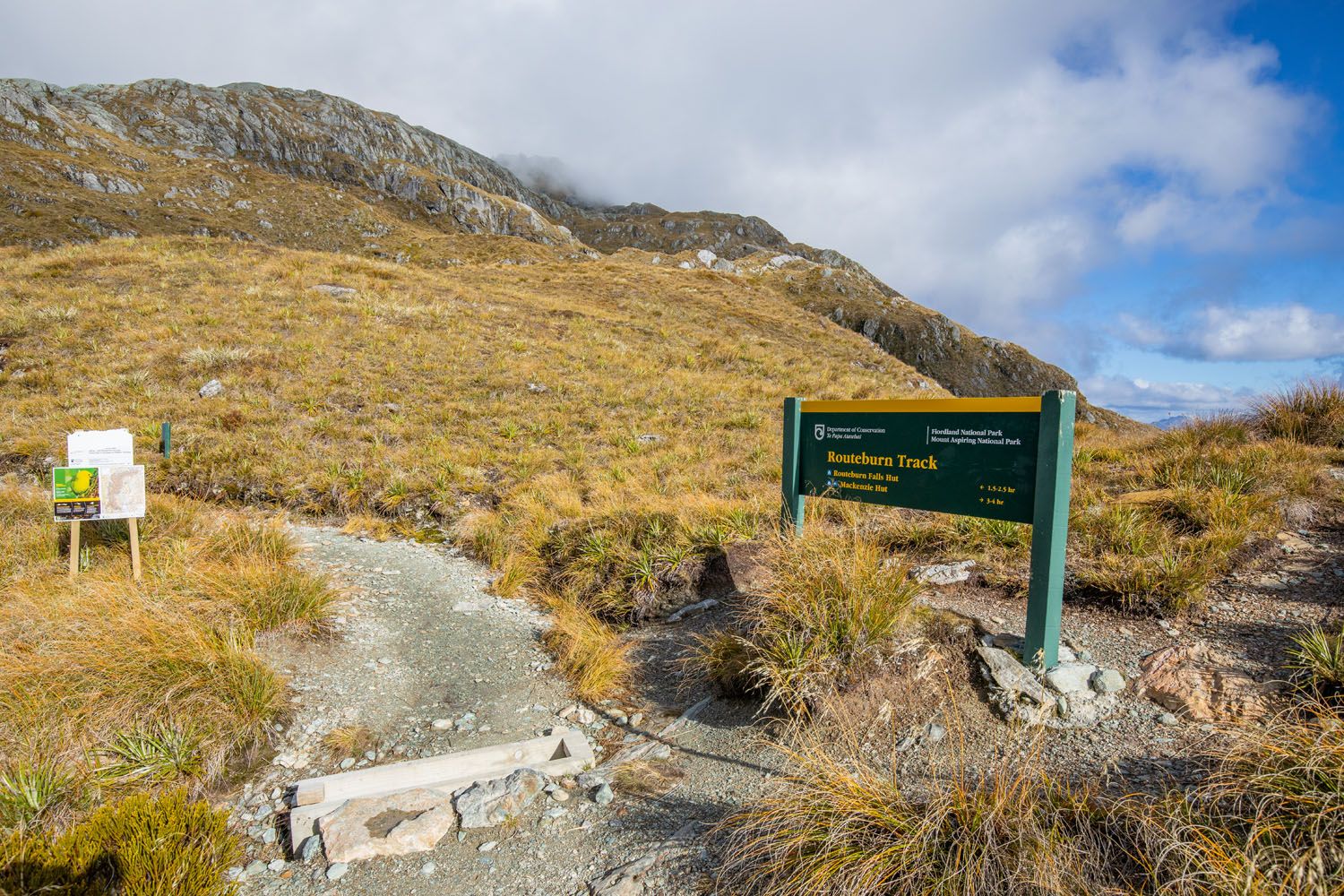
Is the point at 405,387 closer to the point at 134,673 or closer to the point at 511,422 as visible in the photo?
the point at 511,422

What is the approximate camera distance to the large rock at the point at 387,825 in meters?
3.16

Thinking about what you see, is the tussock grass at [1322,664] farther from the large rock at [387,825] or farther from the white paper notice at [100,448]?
the white paper notice at [100,448]

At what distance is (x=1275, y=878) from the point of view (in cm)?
209

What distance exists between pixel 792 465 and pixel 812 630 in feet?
7.26

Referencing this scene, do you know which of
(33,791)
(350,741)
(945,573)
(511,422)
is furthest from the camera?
(511,422)

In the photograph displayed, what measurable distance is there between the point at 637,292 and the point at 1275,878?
29.6 m

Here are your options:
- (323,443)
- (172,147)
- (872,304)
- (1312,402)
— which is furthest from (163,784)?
(172,147)

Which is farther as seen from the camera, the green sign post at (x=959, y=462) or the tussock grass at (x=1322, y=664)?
the green sign post at (x=959, y=462)

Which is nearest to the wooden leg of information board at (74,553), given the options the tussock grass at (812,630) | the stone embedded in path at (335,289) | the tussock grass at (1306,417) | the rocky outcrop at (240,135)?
the tussock grass at (812,630)

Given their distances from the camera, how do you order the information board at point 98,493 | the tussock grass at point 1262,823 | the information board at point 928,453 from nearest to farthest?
the tussock grass at point 1262,823, the information board at point 928,453, the information board at point 98,493

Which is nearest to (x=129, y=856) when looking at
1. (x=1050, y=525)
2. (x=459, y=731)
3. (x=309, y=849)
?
(x=309, y=849)

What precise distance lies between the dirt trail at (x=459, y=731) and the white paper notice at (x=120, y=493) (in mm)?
1822

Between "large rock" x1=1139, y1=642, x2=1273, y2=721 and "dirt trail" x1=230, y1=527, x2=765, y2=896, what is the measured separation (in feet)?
7.97

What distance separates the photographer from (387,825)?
3314 millimetres
